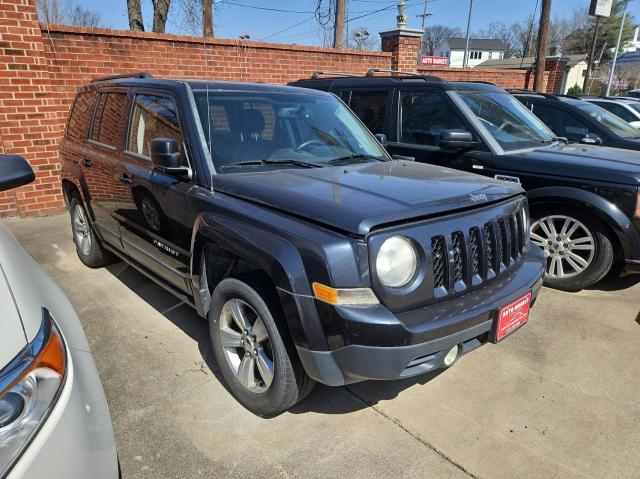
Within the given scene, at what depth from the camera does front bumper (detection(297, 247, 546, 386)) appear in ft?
6.81

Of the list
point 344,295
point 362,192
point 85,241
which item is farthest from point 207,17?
point 344,295

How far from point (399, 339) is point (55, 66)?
6.99 meters

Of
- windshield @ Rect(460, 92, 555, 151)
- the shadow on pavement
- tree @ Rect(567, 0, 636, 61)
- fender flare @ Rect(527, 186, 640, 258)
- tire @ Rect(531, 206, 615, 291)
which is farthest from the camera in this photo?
tree @ Rect(567, 0, 636, 61)

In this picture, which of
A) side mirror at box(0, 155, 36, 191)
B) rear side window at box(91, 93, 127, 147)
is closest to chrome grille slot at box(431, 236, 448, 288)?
side mirror at box(0, 155, 36, 191)

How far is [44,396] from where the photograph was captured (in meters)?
1.34

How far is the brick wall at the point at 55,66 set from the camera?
20.6 ft

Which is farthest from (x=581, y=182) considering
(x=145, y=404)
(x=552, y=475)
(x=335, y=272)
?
(x=145, y=404)

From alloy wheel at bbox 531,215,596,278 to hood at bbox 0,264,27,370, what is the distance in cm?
420

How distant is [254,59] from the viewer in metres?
8.97

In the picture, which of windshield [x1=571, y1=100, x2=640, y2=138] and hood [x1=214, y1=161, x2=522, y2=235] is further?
windshield [x1=571, y1=100, x2=640, y2=138]

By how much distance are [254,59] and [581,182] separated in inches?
260

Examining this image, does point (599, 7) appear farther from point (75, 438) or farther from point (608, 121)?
point (75, 438)

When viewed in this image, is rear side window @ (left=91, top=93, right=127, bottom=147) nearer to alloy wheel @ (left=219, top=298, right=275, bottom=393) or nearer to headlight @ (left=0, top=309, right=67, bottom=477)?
alloy wheel @ (left=219, top=298, right=275, bottom=393)

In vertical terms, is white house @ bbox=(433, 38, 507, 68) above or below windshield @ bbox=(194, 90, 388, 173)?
above
